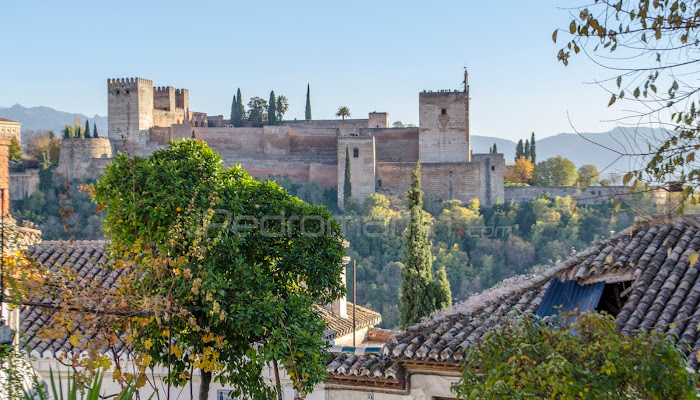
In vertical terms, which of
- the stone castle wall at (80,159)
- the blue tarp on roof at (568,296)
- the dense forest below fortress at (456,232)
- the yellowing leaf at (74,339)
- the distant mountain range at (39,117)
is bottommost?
the dense forest below fortress at (456,232)

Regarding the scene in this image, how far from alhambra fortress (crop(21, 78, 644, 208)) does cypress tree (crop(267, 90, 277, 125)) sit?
103 centimetres

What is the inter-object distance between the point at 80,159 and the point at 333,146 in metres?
14.1

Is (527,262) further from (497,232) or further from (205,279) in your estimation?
A: (205,279)

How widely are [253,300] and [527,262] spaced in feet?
99.7

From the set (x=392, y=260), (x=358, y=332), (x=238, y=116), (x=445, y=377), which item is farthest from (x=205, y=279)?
(x=238, y=116)

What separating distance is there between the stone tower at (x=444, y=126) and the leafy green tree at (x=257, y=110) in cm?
1192

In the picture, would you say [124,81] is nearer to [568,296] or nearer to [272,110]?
[272,110]

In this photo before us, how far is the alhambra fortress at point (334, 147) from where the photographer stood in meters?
42.1

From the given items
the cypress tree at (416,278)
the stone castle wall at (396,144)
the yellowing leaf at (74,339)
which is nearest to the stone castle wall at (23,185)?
the stone castle wall at (396,144)

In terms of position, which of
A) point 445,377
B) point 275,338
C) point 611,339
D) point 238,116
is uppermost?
point 238,116

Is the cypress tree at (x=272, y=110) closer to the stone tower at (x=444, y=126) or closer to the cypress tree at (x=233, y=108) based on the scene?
the cypress tree at (x=233, y=108)

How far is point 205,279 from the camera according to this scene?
5.55 meters

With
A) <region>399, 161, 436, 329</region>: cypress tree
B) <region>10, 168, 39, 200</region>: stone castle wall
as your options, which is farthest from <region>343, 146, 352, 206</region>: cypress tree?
<region>399, 161, 436, 329</region>: cypress tree

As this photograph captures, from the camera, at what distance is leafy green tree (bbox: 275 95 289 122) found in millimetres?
51875
